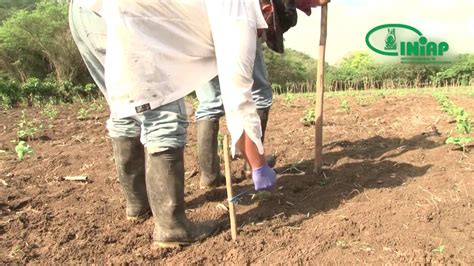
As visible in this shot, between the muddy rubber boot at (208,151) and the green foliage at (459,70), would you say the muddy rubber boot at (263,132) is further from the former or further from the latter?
the green foliage at (459,70)

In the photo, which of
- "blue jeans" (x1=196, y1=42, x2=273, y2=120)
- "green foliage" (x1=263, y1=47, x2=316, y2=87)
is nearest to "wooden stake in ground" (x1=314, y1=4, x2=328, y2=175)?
"blue jeans" (x1=196, y1=42, x2=273, y2=120)

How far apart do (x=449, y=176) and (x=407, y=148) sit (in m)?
0.89

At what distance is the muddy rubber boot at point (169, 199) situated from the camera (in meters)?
2.36

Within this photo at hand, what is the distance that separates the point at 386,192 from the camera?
2.87m

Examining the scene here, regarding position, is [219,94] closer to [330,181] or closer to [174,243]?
[330,181]

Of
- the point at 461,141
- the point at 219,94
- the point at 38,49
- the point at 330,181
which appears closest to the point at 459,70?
the point at 38,49

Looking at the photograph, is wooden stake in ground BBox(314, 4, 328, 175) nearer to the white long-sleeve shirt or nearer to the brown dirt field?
the brown dirt field

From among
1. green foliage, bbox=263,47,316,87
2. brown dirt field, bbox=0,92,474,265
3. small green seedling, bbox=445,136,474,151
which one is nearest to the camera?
brown dirt field, bbox=0,92,474,265

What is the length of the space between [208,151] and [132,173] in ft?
2.18

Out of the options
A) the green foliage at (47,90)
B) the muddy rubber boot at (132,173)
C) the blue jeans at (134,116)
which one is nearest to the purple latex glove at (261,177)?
the blue jeans at (134,116)

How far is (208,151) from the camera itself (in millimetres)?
3291

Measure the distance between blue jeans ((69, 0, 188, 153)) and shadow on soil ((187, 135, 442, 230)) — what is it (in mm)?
697

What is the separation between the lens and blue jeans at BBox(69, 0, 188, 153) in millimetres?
2340

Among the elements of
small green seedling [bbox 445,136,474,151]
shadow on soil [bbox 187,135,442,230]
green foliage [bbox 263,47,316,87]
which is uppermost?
green foliage [bbox 263,47,316,87]
